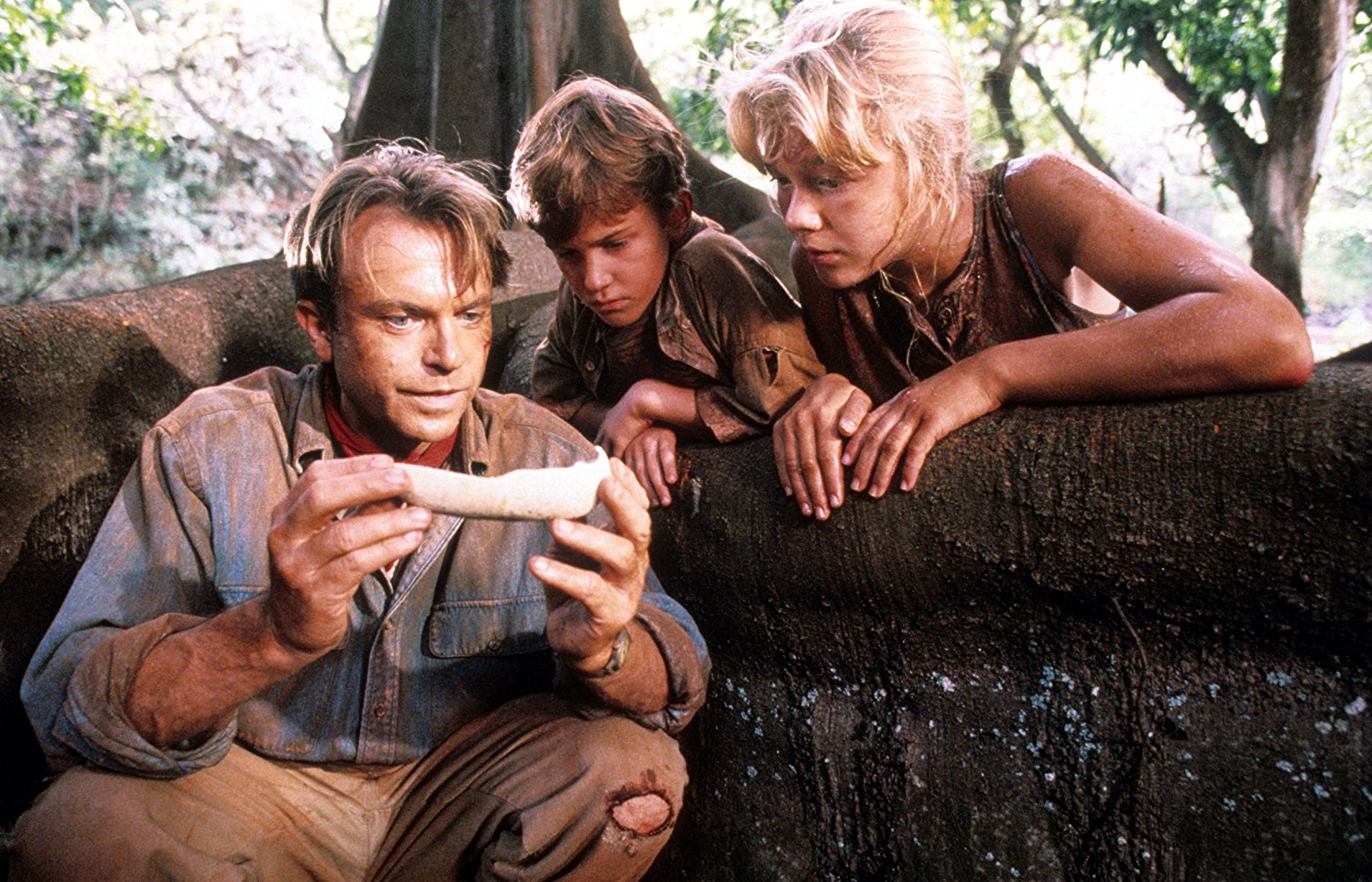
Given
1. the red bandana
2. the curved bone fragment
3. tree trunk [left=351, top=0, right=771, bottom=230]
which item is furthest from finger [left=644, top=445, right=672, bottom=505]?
tree trunk [left=351, top=0, right=771, bottom=230]

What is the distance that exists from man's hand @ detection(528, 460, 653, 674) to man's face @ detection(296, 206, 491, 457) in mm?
478

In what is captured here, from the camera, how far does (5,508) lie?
2.79 m

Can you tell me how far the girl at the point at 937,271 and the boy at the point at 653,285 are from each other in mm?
225

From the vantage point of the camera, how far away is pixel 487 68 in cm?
544

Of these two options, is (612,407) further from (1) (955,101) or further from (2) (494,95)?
(2) (494,95)

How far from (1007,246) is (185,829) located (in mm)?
2189

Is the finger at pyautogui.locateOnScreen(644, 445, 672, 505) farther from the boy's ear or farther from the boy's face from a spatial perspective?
the boy's ear

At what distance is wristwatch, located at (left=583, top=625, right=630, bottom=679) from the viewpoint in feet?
6.35

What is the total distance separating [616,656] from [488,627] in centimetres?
39

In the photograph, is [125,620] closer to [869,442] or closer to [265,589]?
[265,589]

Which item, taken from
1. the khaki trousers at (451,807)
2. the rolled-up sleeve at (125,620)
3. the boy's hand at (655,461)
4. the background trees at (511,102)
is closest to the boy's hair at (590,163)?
the background trees at (511,102)

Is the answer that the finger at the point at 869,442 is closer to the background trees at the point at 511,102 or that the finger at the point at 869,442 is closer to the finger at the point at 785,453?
the finger at the point at 785,453

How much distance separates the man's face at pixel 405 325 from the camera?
2123mm

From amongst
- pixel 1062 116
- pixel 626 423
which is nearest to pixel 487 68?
pixel 626 423
